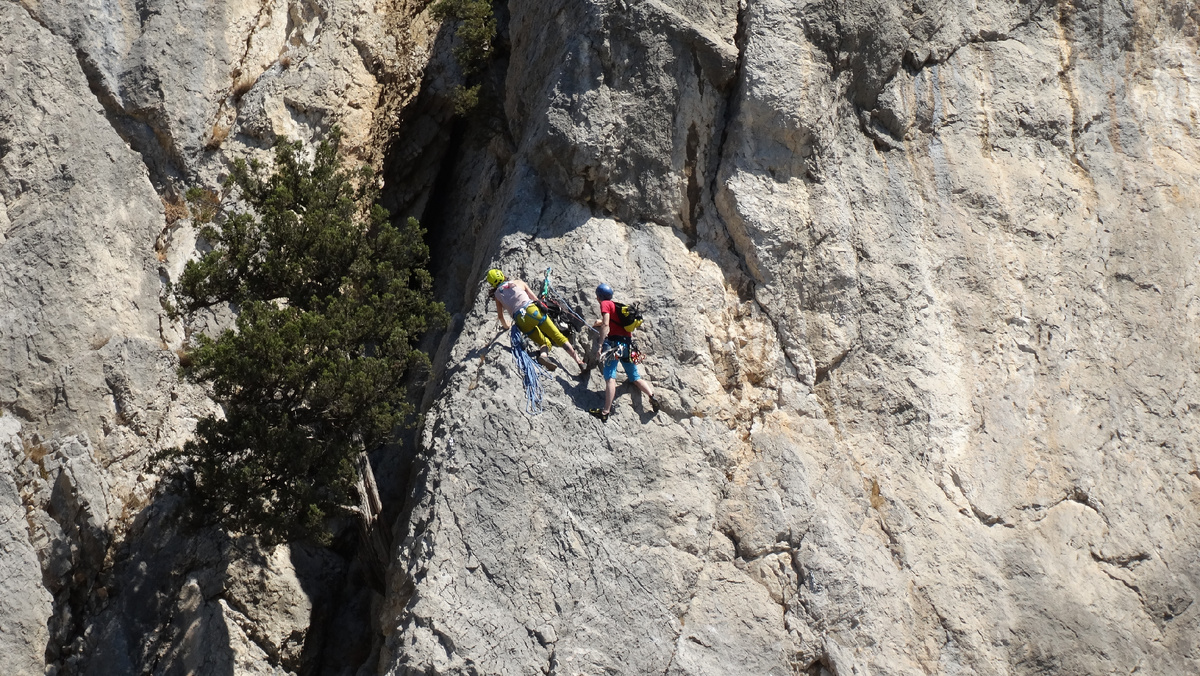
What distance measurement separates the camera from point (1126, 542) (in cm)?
1424

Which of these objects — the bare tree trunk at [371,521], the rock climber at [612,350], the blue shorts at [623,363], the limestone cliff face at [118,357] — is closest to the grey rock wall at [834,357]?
the rock climber at [612,350]

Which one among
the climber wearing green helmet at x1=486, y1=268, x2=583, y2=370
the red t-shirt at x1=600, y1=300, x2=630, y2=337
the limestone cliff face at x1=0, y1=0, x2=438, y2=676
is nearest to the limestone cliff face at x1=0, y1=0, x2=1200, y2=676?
the limestone cliff face at x1=0, y1=0, x2=438, y2=676

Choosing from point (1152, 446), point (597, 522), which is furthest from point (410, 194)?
point (1152, 446)

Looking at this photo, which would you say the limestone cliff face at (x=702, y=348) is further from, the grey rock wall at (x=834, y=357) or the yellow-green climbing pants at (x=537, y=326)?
the yellow-green climbing pants at (x=537, y=326)

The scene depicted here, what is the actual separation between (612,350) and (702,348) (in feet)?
4.65

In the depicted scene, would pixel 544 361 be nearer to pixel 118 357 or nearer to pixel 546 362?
pixel 546 362

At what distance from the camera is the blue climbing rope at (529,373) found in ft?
43.6

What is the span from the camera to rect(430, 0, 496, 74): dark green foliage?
1781cm

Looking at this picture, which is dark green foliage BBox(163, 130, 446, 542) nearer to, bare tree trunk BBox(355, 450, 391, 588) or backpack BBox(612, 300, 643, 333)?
bare tree trunk BBox(355, 450, 391, 588)

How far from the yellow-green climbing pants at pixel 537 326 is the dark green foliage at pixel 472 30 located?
6.46 metres

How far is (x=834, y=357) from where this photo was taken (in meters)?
14.8

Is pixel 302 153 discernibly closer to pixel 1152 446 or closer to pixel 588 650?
pixel 588 650

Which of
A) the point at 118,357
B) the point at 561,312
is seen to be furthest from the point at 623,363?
the point at 118,357

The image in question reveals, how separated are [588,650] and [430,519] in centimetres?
242
